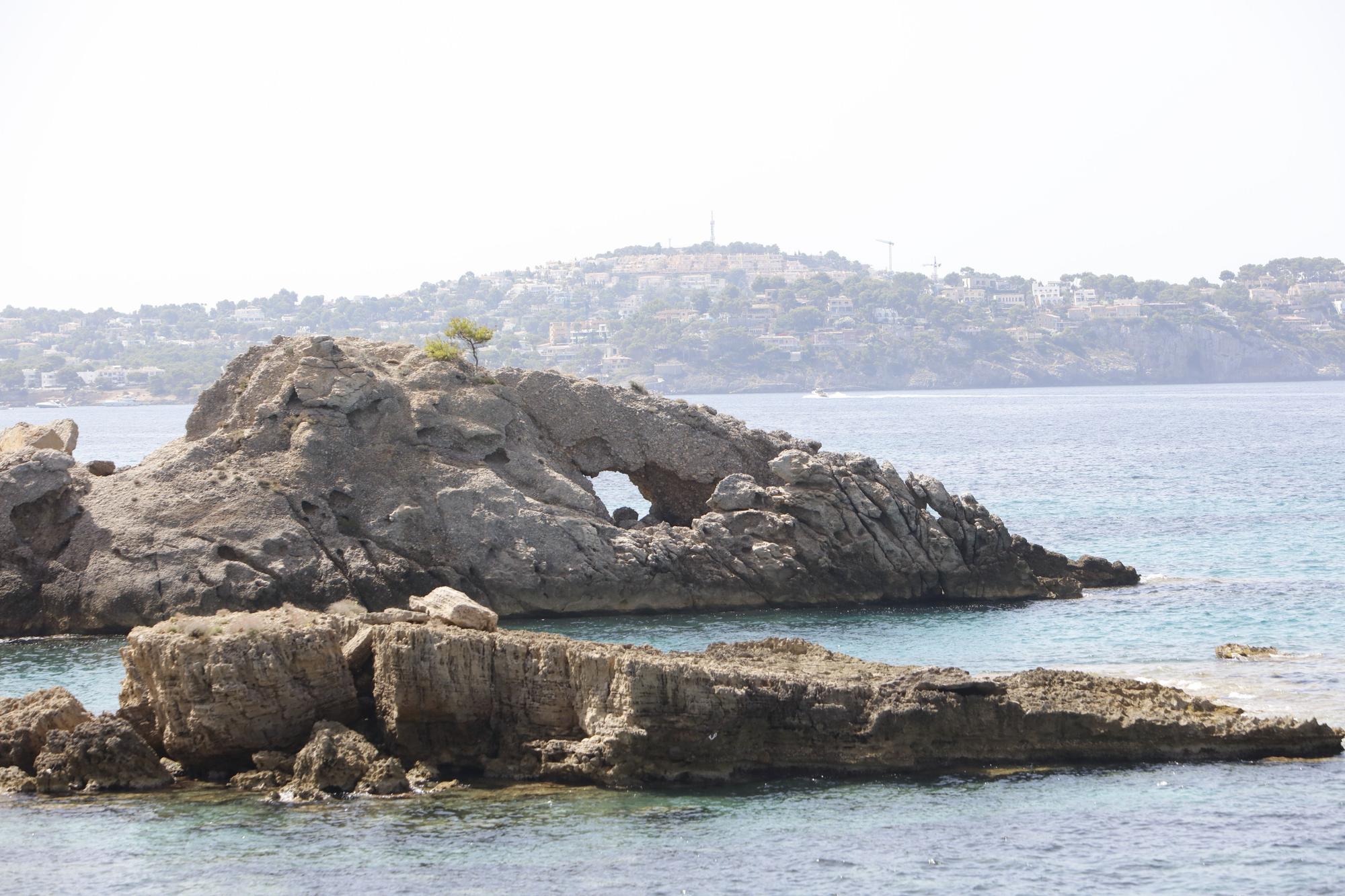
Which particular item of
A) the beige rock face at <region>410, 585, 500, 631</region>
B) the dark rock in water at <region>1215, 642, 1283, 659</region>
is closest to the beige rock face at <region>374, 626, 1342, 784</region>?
the beige rock face at <region>410, 585, 500, 631</region>

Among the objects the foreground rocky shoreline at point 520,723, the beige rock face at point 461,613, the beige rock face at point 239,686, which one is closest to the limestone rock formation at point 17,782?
the foreground rocky shoreline at point 520,723

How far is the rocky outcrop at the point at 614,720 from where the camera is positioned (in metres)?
25.0

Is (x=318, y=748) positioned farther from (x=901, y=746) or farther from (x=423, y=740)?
(x=901, y=746)

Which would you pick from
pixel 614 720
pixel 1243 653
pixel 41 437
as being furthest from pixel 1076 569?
pixel 41 437

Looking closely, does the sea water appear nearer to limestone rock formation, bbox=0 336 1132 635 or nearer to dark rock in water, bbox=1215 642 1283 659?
dark rock in water, bbox=1215 642 1283 659

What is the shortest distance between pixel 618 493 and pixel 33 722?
5013cm

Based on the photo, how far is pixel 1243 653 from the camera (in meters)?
34.6

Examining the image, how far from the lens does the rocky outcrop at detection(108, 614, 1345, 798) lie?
2500cm

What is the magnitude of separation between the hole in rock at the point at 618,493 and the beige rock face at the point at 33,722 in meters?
33.7

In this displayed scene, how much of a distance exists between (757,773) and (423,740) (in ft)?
17.6

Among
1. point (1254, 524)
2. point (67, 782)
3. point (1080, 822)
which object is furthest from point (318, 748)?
point (1254, 524)

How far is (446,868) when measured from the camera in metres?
21.4

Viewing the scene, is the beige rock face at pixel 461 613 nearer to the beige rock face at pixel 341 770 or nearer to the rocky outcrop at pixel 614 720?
the rocky outcrop at pixel 614 720

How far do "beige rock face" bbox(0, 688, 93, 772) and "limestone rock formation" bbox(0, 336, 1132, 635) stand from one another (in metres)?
11.4
